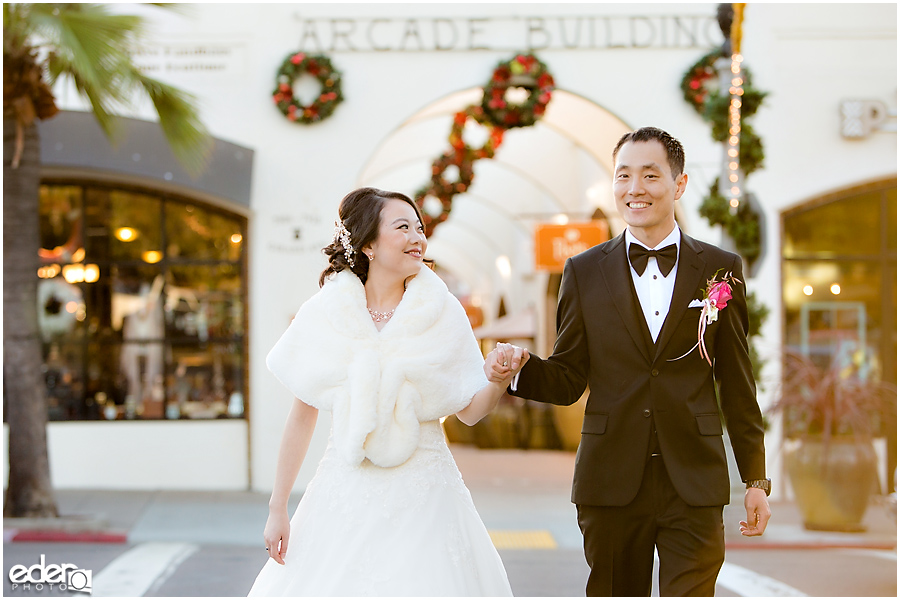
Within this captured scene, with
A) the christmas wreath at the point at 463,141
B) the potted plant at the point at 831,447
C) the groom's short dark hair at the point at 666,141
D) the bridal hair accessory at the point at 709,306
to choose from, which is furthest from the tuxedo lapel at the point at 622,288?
the christmas wreath at the point at 463,141

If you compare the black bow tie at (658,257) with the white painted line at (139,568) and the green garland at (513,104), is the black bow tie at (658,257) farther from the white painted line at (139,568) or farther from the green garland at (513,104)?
the green garland at (513,104)

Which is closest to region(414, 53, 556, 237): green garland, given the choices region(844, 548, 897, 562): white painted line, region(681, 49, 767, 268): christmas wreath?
region(681, 49, 767, 268): christmas wreath

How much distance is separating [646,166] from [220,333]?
27.5 feet

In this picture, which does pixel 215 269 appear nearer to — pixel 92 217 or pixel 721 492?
pixel 92 217

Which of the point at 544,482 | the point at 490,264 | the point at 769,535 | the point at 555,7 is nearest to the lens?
the point at 769,535

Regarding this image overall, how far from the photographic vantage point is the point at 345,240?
345cm

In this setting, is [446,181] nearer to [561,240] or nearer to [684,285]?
[561,240]

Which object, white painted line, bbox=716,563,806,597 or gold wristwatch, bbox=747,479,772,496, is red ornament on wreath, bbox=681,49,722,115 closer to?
white painted line, bbox=716,563,806,597

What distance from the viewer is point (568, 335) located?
10.6 ft

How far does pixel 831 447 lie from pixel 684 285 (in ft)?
19.4

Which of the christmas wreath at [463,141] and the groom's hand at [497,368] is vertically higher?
the christmas wreath at [463,141]

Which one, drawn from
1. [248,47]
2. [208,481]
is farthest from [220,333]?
[248,47]

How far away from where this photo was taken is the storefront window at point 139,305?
1074 centimetres

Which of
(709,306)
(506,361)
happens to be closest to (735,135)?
(709,306)
